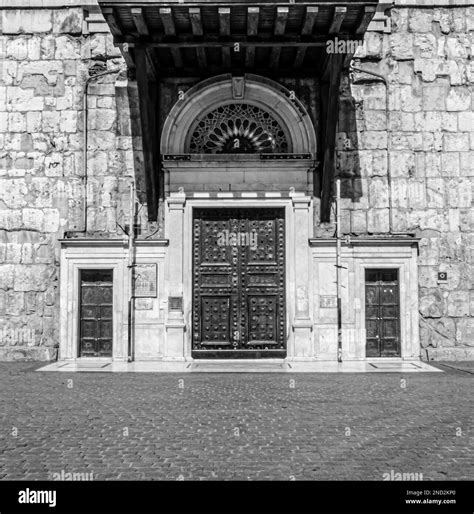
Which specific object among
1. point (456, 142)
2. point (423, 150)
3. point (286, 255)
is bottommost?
point (286, 255)

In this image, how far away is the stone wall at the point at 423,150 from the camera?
15.0 meters

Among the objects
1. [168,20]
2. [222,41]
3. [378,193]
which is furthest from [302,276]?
[168,20]

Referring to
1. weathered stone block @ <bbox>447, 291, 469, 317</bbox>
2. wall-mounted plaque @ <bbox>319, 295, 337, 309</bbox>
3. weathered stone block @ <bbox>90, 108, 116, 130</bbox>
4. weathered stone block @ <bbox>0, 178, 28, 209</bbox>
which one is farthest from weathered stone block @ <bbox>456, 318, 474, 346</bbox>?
weathered stone block @ <bbox>0, 178, 28, 209</bbox>

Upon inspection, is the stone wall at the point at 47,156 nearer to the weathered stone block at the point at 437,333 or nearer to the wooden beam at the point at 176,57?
the wooden beam at the point at 176,57

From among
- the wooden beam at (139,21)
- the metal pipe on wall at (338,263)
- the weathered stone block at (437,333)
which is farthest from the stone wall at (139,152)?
the wooden beam at (139,21)

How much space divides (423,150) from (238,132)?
13.3 feet

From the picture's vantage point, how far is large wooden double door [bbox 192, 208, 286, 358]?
48.8 feet

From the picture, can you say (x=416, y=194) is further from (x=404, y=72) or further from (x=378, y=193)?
(x=404, y=72)

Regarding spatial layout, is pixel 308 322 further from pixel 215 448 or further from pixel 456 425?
pixel 215 448

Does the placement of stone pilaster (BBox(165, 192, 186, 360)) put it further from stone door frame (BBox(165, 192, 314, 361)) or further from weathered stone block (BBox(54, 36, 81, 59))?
weathered stone block (BBox(54, 36, 81, 59))

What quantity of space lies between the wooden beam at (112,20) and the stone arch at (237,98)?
95.1 inches

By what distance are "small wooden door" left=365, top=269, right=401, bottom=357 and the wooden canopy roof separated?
15.5 feet

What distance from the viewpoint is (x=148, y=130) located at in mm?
14414

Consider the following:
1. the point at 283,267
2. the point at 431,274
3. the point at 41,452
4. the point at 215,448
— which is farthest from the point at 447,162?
the point at 41,452
